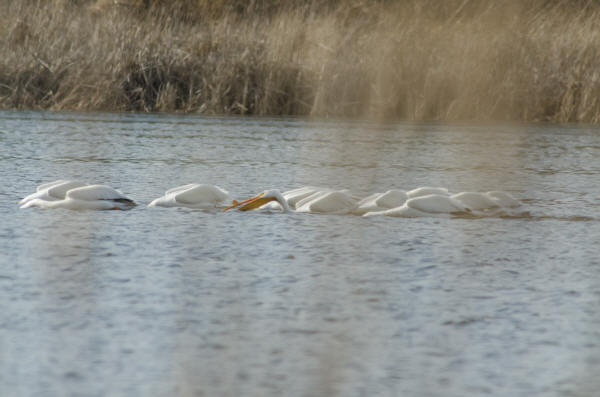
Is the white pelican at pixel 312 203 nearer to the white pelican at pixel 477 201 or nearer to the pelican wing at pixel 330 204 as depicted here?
the pelican wing at pixel 330 204

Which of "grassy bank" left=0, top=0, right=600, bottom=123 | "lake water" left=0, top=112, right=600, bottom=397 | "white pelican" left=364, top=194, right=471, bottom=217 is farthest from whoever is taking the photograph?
"grassy bank" left=0, top=0, right=600, bottom=123

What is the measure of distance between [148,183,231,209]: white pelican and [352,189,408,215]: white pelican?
1.93 feet

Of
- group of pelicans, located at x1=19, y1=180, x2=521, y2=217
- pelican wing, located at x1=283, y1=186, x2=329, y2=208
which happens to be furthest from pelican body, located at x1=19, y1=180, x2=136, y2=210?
pelican wing, located at x1=283, y1=186, x2=329, y2=208

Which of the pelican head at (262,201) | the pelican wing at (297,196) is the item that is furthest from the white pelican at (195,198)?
the pelican wing at (297,196)

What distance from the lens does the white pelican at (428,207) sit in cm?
407

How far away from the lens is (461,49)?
1098 cm

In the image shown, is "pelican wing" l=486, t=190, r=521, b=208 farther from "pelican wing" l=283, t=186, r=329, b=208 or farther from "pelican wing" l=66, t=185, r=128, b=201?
"pelican wing" l=66, t=185, r=128, b=201

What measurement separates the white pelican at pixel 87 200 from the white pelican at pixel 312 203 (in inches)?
18.7

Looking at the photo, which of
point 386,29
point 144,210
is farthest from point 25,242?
point 386,29

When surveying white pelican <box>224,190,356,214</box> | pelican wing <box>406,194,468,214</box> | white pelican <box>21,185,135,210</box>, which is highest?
pelican wing <box>406,194,468,214</box>

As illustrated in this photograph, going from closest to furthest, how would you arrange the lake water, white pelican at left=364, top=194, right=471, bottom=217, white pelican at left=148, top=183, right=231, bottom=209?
the lake water < white pelican at left=364, top=194, right=471, bottom=217 < white pelican at left=148, top=183, right=231, bottom=209

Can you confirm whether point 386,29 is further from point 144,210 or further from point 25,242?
point 25,242

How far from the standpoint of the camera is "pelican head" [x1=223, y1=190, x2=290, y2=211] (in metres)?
4.11

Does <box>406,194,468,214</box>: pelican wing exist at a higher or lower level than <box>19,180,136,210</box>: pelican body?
higher
